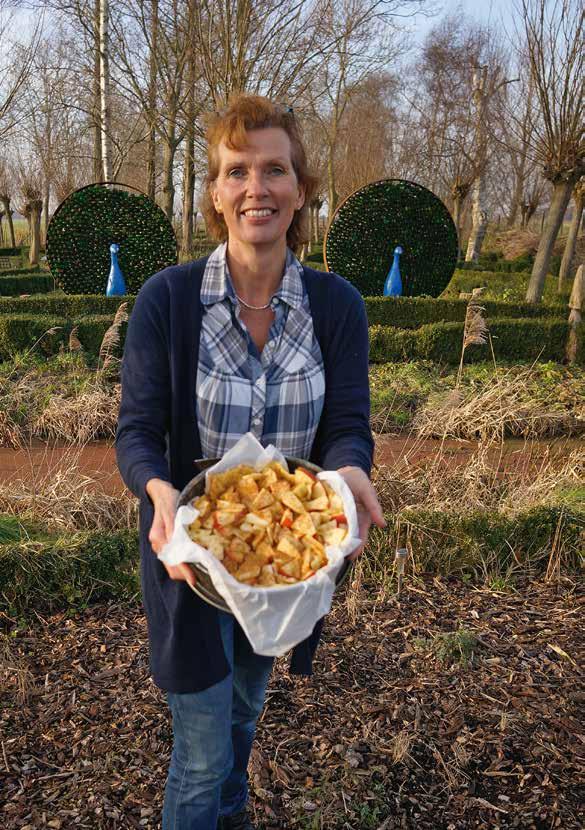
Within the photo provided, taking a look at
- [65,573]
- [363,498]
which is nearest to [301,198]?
[363,498]

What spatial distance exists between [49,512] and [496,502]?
225 cm

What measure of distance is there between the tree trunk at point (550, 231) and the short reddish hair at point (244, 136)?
981cm

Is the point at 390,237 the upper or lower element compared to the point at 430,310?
upper

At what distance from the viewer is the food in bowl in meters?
1.25

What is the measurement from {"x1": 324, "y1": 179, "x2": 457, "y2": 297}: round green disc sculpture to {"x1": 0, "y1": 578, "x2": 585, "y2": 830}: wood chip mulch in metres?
7.57

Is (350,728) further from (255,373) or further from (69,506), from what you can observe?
(69,506)

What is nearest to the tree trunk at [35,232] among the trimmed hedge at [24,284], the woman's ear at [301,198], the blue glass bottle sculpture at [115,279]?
the trimmed hedge at [24,284]

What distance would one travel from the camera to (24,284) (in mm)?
13984

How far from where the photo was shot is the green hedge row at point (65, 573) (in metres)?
2.87

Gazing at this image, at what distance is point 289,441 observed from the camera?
1634 mm

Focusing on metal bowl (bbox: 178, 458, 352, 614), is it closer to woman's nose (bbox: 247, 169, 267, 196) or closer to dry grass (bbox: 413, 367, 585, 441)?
woman's nose (bbox: 247, 169, 267, 196)

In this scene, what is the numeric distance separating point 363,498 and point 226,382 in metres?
0.39

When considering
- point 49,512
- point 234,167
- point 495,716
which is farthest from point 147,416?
point 49,512

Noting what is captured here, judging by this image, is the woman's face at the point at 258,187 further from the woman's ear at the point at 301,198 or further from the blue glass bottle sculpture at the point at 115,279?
the blue glass bottle sculpture at the point at 115,279
